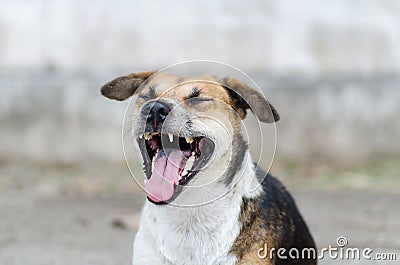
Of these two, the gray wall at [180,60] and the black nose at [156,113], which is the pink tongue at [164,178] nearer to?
the black nose at [156,113]

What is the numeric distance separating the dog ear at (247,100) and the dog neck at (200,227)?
21 centimetres

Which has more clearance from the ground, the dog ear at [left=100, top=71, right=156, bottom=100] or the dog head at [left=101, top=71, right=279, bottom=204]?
the dog ear at [left=100, top=71, right=156, bottom=100]

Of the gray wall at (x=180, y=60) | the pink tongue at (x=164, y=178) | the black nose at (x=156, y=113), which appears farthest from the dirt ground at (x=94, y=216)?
the black nose at (x=156, y=113)

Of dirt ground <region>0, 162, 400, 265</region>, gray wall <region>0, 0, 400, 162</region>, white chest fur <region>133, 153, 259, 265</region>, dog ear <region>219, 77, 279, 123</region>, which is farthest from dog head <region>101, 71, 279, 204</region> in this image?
gray wall <region>0, 0, 400, 162</region>

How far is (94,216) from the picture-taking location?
7.12 metres

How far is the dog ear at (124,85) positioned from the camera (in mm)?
4523

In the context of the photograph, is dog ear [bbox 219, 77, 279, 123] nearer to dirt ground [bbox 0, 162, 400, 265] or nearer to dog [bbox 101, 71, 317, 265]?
dog [bbox 101, 71, 317, 265]

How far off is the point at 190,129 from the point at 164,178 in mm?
252

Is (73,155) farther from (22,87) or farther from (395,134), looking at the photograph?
(395,134)

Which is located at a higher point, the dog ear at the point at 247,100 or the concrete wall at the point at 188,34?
the concrete wall at the point at 188,34

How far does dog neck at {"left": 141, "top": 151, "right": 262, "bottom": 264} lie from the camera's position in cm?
440

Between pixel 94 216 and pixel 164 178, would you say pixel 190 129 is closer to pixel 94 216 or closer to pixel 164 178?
pixel 164 178

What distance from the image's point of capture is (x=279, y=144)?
27.9 ft

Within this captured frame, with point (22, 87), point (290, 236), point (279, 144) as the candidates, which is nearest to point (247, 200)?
point (290, 236)
